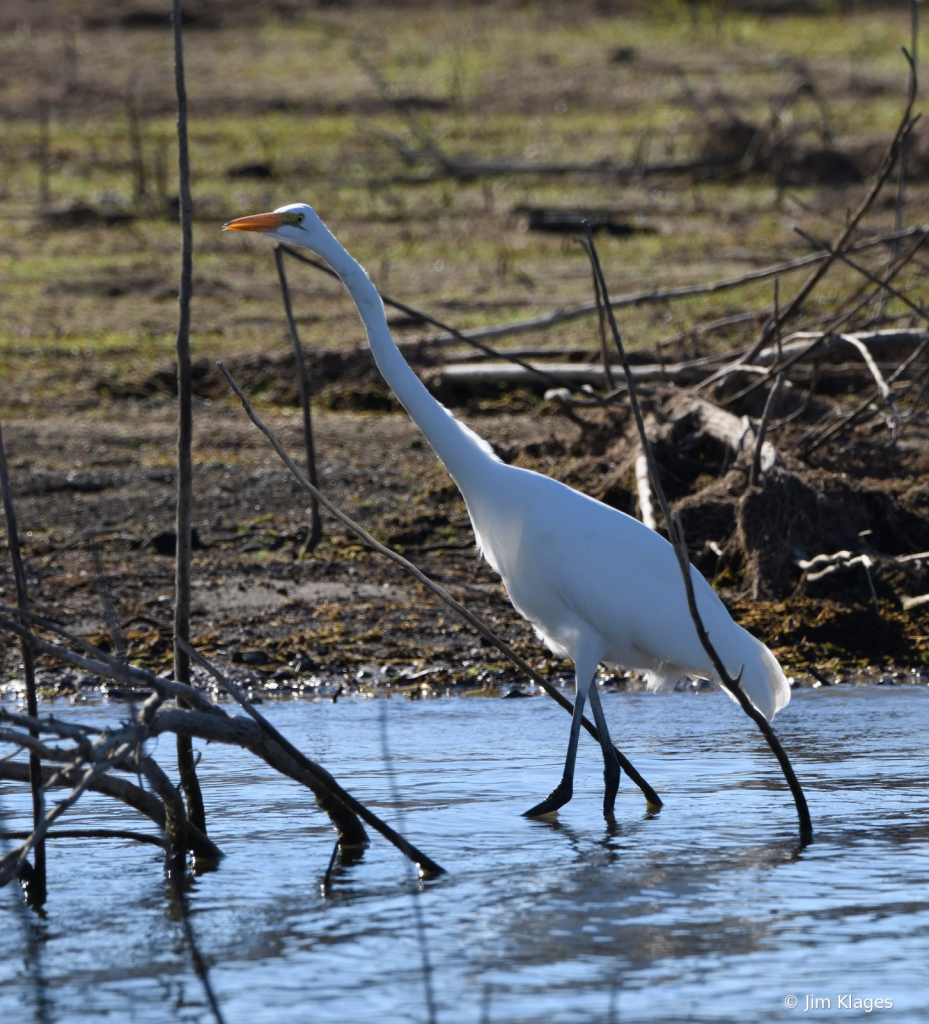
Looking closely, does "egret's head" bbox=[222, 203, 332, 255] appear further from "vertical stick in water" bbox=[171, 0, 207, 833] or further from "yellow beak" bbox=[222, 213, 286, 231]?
"vertical stick in water" bbox=[171, 0, 207, 833]

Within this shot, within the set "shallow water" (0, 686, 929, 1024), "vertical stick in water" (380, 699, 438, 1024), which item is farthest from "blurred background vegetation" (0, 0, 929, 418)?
"vertical stick in water" (380, 699, 438, 1024)

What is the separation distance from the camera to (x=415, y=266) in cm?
1205

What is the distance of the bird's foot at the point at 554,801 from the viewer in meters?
4.47

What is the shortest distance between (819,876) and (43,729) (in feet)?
6.49

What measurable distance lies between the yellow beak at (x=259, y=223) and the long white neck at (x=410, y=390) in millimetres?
127

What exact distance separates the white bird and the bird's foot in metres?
0.13

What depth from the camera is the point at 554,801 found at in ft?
14.7

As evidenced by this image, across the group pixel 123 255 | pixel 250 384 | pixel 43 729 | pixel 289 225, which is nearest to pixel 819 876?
pixel 43 729

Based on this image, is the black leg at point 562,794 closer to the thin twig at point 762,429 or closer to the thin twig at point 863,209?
the thin twig at point 762,429

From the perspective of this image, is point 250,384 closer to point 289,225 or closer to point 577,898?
point 289,225

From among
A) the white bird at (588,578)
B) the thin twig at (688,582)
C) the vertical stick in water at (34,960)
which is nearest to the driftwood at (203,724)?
the vertical stick in water at (34,960)

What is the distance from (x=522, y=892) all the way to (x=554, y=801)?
2.10 ft

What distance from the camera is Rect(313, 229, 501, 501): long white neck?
14.5 feet

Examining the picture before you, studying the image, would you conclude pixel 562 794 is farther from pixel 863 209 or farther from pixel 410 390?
pixel 863 209
